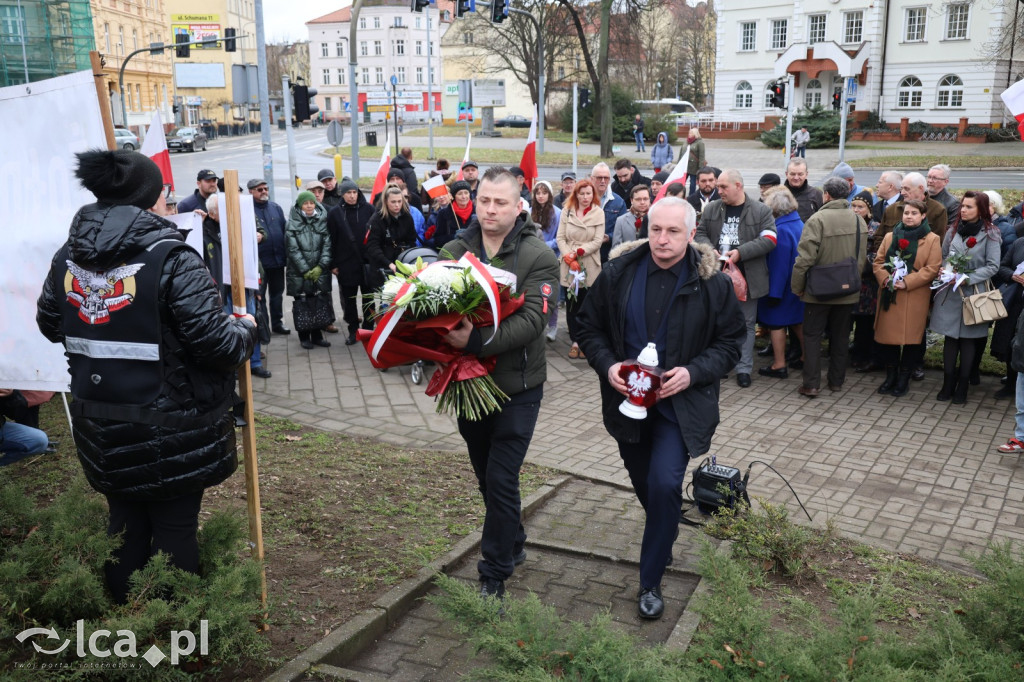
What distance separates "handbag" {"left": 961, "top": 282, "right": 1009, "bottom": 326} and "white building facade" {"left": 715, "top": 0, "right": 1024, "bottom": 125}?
41547 millimetres

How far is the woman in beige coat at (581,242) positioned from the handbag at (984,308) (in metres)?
3.82

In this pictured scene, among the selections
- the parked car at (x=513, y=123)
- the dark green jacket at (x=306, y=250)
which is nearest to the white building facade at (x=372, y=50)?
the parked car at (x=513, y=123)

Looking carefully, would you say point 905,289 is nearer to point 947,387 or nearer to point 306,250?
point 947,387

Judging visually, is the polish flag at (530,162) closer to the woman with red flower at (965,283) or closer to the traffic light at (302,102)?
the woman with red flower at (965,283)

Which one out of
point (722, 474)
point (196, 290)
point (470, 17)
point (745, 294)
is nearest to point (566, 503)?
point (722, 474)

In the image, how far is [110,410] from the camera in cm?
340

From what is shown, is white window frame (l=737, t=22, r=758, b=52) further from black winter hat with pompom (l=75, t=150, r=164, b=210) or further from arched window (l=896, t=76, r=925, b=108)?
black winter hat with pompom (l=75, t=150, r=164, b=210)

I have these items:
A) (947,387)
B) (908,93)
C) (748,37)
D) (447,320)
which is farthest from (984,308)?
(748,37)

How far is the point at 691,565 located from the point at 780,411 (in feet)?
12.1

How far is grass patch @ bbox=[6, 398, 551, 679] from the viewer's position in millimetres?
4008

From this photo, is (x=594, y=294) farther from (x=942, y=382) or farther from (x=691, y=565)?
(x=942, y=382)

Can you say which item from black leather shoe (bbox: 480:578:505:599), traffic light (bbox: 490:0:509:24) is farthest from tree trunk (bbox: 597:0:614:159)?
black leather shoe (bbox: 480:578:505:599)

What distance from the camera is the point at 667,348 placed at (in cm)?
441

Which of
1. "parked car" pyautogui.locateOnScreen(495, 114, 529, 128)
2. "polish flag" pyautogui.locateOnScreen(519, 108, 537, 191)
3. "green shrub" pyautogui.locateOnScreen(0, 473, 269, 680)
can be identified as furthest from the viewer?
"parked car" pyautogui.locateOnScreen(495, 114, 529, 128)
